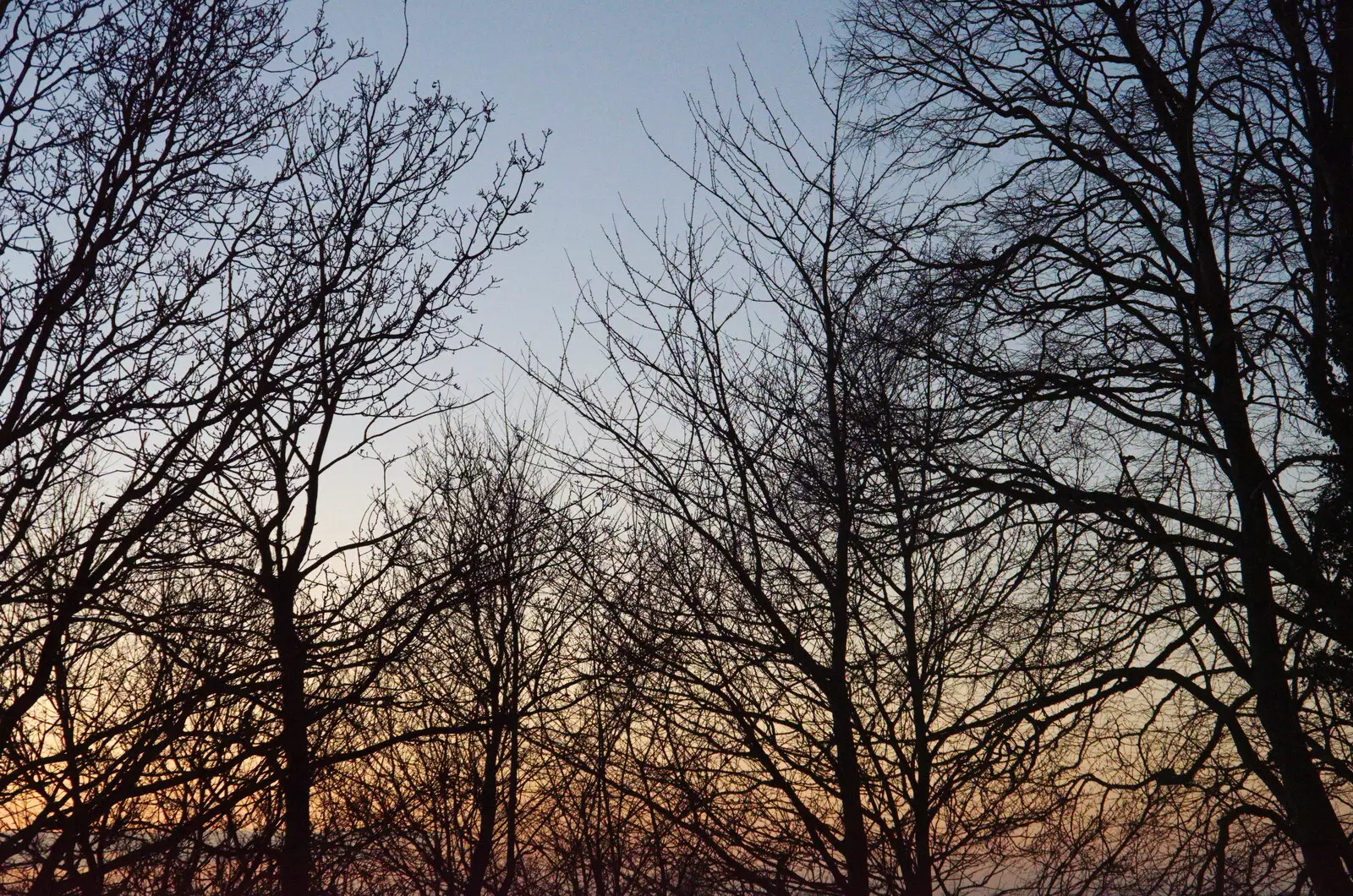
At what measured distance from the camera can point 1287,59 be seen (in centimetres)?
749

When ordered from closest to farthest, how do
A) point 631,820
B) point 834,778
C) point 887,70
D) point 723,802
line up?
1. point 834,778
2. point 723,802
3. point 887,70
4. point 631,820

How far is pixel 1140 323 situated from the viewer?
8.31 m

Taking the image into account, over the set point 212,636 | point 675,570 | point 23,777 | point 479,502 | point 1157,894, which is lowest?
point 1157,894

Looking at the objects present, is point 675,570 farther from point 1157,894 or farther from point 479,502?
point 479,502

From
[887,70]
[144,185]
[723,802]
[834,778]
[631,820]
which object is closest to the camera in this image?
[144,185]

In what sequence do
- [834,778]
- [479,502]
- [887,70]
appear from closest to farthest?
[834,778]
[887,70]
[479,502]

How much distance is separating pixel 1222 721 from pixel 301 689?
5.78 meters

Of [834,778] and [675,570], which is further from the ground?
[675,570]

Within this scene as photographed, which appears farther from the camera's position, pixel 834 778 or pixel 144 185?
pixel 834 778

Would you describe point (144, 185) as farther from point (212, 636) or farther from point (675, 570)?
point (675, 570)

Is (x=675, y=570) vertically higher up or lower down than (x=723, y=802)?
higher up

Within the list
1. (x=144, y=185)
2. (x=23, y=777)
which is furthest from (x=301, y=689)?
(x=144, y=185)

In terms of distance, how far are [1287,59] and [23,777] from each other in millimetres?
8367

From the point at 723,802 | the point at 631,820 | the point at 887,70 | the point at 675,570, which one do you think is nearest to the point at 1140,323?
the point at 887,70
